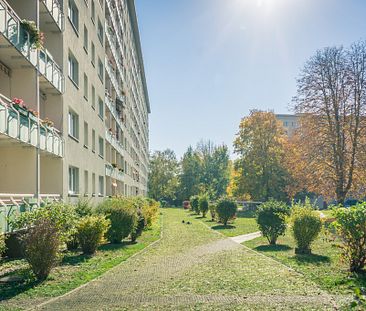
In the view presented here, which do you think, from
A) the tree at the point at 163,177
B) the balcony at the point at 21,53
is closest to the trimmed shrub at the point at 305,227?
the balcony at the point at 21,53

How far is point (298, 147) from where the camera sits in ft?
111

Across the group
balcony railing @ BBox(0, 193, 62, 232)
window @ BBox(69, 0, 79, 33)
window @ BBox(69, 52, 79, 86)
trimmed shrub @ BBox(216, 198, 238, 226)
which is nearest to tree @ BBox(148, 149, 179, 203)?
trimmed shrub @ BBox(216, 198, 238, 226)

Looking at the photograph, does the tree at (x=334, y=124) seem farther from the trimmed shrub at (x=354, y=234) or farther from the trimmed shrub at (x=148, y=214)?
the trimmed shrub at (x=354, y=234)

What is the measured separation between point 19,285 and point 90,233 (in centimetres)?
543

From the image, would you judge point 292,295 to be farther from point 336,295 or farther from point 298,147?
point 298,147

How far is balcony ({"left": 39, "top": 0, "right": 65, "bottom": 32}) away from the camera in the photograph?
641 inches

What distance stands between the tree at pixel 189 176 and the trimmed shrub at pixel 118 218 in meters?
76.4

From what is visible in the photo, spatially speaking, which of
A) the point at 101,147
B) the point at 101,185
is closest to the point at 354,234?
the point at 101,185

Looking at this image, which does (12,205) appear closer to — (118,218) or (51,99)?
(118,218)

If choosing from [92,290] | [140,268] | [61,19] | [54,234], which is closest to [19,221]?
[54,234]

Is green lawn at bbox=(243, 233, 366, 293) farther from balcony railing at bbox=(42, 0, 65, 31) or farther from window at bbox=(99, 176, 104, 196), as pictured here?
window at bbox=(99, 176, 104, 196)

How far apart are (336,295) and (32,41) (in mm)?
11964

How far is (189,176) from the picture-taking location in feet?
323

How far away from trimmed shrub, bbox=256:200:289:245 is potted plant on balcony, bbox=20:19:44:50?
11690 mm
